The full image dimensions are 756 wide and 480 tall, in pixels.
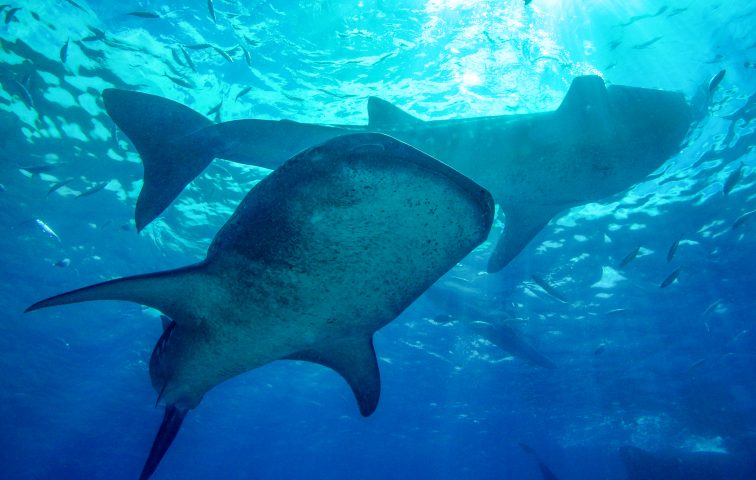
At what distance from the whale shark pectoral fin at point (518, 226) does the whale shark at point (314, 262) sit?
413 cm

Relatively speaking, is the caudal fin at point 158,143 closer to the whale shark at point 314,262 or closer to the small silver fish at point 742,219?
the whale shark at point 314,262

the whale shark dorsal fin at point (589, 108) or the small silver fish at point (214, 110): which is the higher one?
the small silver fish at point (214, 110)

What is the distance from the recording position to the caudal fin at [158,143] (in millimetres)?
4715

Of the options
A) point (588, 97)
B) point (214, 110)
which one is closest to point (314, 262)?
point (588, 97)

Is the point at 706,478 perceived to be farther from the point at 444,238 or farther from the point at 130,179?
the point at 130,179

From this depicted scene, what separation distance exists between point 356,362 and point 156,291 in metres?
1.93

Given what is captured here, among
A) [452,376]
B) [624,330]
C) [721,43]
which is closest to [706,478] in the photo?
[624,330]

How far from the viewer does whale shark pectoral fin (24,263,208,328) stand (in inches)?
106

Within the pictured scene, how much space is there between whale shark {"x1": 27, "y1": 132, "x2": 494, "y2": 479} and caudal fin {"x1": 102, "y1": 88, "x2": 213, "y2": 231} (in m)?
1.74

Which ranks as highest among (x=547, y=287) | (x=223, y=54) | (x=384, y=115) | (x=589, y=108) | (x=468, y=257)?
(x=468, y=257)

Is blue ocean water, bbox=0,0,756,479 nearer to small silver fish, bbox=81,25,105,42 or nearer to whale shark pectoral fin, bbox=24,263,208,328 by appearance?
small silver fish, bbox=81,25,105,42

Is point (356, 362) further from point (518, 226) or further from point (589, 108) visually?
point (589, 108)

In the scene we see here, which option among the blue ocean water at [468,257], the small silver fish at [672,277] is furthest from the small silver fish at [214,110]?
the small silver fish at [672,277]

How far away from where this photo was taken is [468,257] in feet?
54.1
